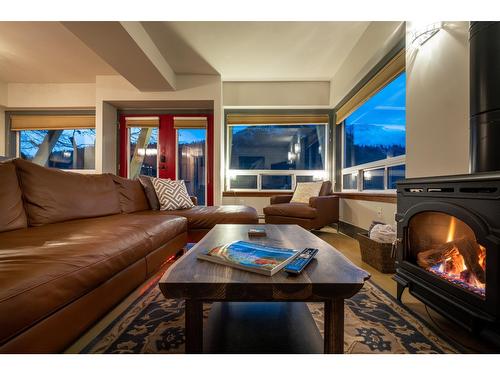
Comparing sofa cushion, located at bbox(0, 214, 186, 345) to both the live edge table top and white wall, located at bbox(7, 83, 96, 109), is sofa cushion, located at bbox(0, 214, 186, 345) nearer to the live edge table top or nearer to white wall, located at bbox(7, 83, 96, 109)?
the live edge table top

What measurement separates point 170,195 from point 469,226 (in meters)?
2.53

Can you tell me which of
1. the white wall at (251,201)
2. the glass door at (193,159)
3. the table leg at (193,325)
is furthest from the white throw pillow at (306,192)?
the table leg at (193,325)

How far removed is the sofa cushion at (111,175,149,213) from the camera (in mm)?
2354

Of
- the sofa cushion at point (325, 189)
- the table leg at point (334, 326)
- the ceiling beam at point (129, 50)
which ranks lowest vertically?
the table leg at point (334, 326)

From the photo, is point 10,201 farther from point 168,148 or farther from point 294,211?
point 168,148

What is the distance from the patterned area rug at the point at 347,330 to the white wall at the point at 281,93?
3.70 metres

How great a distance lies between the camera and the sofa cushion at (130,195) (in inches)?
92.7

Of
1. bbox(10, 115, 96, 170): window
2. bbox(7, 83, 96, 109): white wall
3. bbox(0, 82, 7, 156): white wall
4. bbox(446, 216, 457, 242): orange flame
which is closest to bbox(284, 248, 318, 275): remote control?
bbox(446, 216, 457, 242): orange flame

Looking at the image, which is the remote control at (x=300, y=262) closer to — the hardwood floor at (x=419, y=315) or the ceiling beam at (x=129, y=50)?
the hardwood floor at (x=419, y=315)

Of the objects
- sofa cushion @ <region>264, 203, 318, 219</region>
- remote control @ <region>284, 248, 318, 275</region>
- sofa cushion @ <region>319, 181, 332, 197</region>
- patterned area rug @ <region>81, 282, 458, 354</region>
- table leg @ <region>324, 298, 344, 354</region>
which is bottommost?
patterned area rug @ <region>81, 282, 458, 354</region>

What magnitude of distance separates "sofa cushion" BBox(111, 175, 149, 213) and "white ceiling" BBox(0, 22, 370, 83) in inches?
67.9

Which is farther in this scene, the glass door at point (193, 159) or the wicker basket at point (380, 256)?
the glass door at point (193, 159)

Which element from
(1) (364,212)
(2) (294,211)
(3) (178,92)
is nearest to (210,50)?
(3) (178,92)
